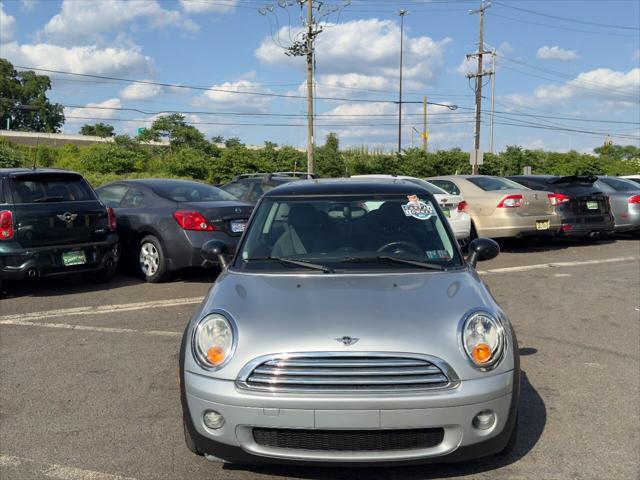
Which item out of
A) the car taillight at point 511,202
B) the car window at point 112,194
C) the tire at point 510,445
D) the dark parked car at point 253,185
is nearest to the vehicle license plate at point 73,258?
the car window at point 112,194

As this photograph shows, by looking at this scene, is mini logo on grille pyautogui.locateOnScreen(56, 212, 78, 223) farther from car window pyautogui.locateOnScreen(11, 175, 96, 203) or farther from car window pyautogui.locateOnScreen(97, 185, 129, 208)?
car window pyautogui.locateOnScreen(97, 185, 129, 208)

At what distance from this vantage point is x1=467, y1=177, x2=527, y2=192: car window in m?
13.5

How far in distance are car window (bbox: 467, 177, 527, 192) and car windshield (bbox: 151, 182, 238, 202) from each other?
5854mm

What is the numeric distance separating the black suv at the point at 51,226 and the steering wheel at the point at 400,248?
216 inches

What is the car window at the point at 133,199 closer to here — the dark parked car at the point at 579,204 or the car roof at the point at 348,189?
the car roof at the point at 348,189

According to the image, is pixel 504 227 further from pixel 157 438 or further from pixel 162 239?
pixel 157 438

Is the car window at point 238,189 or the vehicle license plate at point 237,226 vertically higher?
the car window at point 238,189

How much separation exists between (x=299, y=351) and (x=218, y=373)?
41 cm

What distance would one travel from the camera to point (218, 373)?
3.19 metres

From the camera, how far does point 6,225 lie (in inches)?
320

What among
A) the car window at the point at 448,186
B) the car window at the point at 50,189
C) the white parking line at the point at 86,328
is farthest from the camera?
the car window at the point at 448,186

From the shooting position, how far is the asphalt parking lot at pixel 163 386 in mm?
3574

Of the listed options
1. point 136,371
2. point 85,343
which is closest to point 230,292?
point 136,371

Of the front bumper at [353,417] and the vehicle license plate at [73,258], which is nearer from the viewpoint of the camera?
the front bumper at [353,417]
